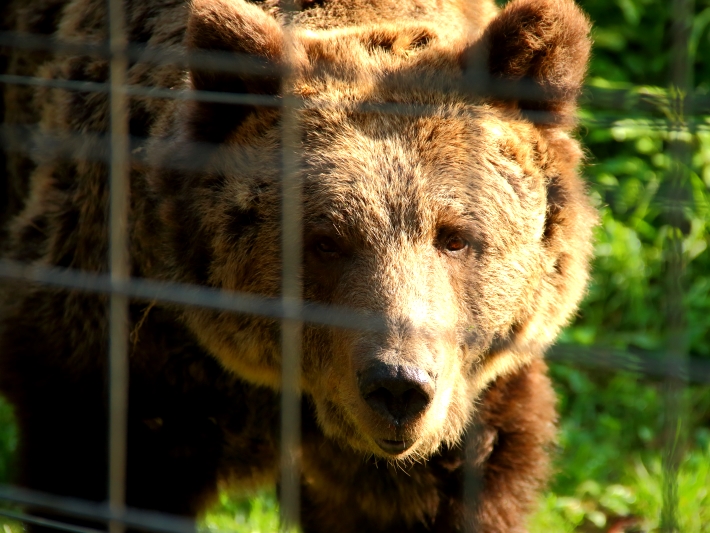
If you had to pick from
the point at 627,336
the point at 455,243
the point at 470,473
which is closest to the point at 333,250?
the point at 455,243

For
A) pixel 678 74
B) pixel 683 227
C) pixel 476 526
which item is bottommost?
pixel 476 526

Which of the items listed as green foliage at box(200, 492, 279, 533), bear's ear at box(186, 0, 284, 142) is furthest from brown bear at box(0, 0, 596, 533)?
green foliage at box(200, 492, 279, 533)

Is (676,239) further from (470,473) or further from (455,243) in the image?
(470,473)

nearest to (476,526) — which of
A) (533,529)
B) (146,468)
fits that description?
(533,529)

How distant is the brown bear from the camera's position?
9.61 feet

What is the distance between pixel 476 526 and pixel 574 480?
59.9 inches

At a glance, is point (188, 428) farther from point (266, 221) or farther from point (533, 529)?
point (533, 529)

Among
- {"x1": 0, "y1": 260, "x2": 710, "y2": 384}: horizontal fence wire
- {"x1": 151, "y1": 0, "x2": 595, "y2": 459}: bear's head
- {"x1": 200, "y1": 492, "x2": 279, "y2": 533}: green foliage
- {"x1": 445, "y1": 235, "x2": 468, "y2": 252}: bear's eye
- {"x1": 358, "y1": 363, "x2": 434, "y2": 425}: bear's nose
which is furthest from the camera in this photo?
{"x1": 200, "y1": 492, "x2": 279, "y2": 533}: green foliage

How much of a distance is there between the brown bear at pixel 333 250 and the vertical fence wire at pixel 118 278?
0.05m

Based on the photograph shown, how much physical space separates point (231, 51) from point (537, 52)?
100cm

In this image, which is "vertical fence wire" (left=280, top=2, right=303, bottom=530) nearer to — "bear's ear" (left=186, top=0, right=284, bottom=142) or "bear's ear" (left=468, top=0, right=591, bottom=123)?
"bear's ear" (left=186, top=0, right=284, bottom=142)

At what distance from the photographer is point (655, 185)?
5.59 meters

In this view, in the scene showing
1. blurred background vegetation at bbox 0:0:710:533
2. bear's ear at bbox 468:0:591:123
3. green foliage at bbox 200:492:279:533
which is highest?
bear's ear at bbox 468:0:591:123

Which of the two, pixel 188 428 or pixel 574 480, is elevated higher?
pixel 188 428
